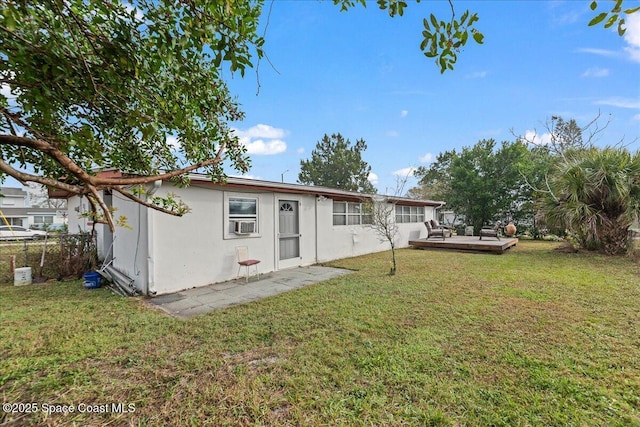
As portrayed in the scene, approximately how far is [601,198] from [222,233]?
12255mm

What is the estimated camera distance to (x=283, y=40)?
385 centimetres

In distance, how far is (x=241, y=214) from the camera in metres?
7.19

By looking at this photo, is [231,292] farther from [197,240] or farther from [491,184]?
[491,184]

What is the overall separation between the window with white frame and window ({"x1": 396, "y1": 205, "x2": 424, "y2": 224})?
8414 millimetres

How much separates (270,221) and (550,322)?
622cm

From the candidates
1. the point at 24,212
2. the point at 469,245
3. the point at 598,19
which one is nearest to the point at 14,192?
the point at 24,212

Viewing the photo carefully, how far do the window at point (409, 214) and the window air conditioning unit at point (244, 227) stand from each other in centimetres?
851

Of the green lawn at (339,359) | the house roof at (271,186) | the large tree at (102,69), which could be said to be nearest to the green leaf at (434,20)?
the large tree at (102,69)

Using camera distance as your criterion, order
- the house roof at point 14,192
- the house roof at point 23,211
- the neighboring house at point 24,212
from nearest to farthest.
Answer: the house roof at point 23,211, the neighboring house at point 24,212, the house roof at point 14,192

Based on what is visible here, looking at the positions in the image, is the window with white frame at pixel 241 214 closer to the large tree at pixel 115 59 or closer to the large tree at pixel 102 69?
the large tree at pixel 102 69

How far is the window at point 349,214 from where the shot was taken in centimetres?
1041

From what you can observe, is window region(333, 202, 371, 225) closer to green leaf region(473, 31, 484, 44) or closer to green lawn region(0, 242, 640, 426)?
green lawn region(0, 242, 640, 426)

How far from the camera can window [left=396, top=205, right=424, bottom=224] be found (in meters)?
14.0

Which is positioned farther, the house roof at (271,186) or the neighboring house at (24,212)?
the neighboring house at (24,212)
